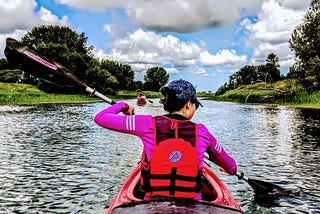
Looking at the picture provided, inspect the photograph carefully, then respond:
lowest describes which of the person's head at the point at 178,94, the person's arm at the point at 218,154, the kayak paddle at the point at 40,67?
the person's arm at the point at 218,154

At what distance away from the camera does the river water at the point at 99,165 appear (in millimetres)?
10836

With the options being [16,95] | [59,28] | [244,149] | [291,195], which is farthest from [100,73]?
[291,195]

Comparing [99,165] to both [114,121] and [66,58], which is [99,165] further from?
[66,58]

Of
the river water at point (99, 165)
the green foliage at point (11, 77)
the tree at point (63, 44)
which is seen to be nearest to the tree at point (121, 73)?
the tree at point (63, 44)

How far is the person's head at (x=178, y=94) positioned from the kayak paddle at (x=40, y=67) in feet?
9.74

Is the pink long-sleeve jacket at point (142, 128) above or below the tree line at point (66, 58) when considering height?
below

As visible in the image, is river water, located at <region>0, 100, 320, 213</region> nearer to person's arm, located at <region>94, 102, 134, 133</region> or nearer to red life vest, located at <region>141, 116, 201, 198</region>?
person's arm, located at <region>94, 102, 134, 133</region>

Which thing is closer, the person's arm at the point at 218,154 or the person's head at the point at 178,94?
the person's head at the point at 178,94

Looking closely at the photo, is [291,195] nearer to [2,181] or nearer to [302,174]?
[302,174]

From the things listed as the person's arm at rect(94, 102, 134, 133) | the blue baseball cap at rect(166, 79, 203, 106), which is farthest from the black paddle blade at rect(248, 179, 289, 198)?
the person's arm at rect(94, 102, 134, 133)

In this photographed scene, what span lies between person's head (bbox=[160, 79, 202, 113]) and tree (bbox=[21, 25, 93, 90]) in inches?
3630

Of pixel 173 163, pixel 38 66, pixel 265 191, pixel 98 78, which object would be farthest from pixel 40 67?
pixel 98 78

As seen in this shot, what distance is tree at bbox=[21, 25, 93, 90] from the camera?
9694cm

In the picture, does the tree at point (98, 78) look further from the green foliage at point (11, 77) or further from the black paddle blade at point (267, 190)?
the black paddle blade at point (267, 190)
